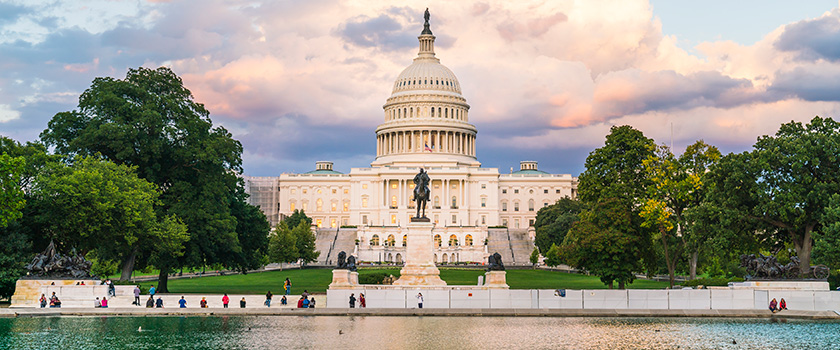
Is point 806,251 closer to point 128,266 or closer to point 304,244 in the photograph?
point 128,266

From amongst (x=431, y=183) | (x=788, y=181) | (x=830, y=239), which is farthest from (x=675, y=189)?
(x=431, y=183)

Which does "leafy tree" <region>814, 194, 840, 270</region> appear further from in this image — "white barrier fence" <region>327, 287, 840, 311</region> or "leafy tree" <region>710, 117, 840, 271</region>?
"white barrier fence" <region>327, 287, 840, 311</region>

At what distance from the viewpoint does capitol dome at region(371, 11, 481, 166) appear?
156 meters

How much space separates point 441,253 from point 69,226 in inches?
3050

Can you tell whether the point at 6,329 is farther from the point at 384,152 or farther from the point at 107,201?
the point at 384,152

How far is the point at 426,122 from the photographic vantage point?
15562 centimetres

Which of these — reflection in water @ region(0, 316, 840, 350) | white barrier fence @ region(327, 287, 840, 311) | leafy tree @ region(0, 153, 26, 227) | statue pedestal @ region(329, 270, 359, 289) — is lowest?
reflection in water @ region(0, 316, 840, 350)

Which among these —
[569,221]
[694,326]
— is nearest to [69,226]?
[694,326]

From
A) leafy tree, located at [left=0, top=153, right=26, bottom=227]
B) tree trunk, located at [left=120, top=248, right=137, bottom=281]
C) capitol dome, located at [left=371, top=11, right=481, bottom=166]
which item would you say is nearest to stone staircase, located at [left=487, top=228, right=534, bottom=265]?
capitol dome, located at [left=371, top=11, right=481, bottom=166]

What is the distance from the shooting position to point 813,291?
35312 millimetres

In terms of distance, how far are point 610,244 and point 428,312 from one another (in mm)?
16650

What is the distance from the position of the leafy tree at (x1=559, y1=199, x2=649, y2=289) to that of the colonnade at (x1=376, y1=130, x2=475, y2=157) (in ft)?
348

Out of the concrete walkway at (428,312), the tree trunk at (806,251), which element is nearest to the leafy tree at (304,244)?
the concrete walkway at (428,312)

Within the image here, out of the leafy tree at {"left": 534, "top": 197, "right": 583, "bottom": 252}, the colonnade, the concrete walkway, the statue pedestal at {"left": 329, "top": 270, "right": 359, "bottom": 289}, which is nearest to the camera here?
the concrete walkway
